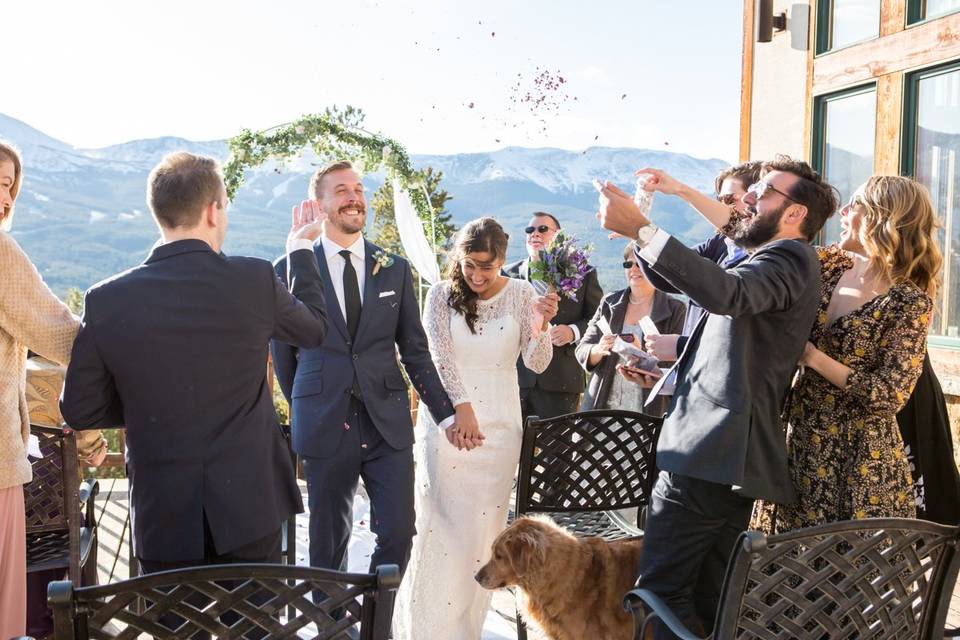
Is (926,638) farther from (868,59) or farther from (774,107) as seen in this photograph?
(774,107)

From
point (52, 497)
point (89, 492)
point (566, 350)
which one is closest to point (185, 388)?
point (52, 497)

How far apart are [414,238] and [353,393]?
12.8 feet

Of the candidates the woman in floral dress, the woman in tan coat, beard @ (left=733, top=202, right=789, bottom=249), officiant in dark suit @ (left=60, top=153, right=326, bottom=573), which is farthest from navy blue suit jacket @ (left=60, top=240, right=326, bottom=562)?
the woman in floral dress

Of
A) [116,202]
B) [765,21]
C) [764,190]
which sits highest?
[116,202]

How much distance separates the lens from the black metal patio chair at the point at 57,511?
2967 mm

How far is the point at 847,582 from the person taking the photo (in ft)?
6.47

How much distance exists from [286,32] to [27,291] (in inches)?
1511

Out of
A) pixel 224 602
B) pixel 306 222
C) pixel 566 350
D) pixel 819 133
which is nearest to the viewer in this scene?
pixel 224 602

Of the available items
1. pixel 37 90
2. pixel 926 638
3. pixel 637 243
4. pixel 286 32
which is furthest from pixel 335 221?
pixel 37 90

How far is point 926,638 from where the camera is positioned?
2.17 metres

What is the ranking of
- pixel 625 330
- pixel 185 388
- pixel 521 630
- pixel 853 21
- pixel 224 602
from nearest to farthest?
pixel 224 602, pixel 185 388, pixel 521 630, pixel 625 330, pixel 853 21

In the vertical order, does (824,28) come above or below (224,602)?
above

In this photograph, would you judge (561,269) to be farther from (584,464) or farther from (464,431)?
(584,464)

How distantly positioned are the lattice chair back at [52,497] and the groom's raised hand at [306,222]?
3.44 feet
